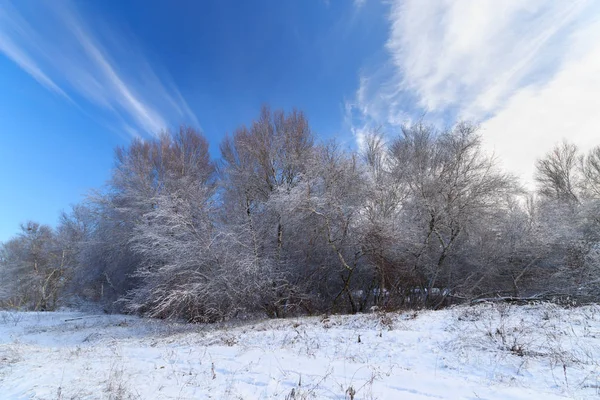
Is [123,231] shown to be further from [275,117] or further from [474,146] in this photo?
[474,146]

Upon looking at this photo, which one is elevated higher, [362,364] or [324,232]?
[324,232]

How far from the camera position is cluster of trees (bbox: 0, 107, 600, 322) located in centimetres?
1212

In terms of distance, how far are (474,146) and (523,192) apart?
331 centimetres

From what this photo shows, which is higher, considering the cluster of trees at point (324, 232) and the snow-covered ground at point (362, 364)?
the cluster of trees at point (324, 232)

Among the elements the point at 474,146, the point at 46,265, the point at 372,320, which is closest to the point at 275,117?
the point at 474,146

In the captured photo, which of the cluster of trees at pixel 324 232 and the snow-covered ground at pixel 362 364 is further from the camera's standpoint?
the cluster of trees at pixel 324 232

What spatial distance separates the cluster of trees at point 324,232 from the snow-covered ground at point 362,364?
171 inches

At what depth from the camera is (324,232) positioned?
534 inches

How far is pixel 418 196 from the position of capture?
15.0m

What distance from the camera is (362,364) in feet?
17.0

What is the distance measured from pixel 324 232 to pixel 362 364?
850cm

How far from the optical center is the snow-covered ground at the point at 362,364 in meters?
3.94

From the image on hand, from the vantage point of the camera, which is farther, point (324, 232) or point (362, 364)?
point (324, 232)

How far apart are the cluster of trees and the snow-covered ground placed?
4351 millimetres
